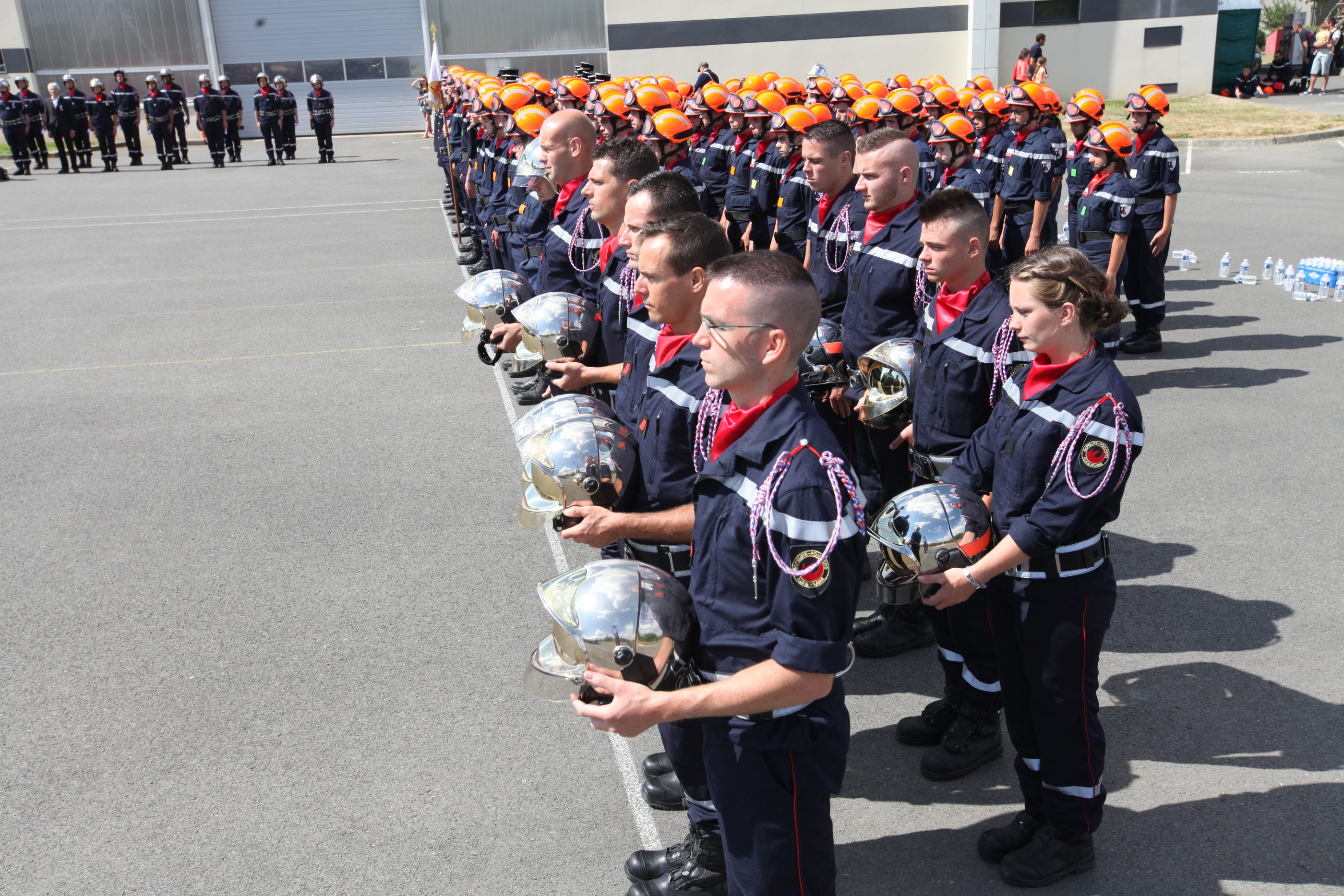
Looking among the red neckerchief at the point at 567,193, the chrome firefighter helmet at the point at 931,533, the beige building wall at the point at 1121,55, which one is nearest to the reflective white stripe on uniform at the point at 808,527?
the chrome firefighter helmet at the point at 931,533

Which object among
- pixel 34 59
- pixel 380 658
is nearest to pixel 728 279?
pixel 380 658

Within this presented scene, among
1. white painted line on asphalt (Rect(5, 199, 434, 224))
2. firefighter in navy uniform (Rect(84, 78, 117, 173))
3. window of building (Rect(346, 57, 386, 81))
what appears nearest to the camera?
white painted line on asphalt (Rect(5, 199, 434, 224))

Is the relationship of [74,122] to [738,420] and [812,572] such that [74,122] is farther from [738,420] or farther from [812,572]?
[812,572]

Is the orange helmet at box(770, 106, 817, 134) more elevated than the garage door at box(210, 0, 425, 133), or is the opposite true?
the garage door at box(210, 0, 425, 133)

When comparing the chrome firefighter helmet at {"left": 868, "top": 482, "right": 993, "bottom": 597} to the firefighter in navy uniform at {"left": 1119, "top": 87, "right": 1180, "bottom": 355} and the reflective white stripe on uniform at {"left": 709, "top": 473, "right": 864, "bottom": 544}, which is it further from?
the firefighter in navy uniform at {"left": 1119, "top": 87, "right": 1180, "bottom": 355}

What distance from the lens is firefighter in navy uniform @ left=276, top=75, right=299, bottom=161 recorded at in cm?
2889

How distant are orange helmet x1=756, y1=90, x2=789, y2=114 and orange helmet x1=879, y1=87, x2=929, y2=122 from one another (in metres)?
1.06

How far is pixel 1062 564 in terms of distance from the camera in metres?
3.44

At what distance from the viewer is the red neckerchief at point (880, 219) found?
17.9ft

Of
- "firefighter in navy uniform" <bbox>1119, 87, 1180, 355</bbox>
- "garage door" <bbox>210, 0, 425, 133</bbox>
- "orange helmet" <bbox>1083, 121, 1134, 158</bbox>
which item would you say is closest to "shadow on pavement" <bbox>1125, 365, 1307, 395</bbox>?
"firefighter in navy uniform" <bbox>1119, 87, 1180, 355</bbox>

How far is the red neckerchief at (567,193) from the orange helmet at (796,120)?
397 cm

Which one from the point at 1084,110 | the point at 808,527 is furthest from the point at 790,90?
the point at 808,527

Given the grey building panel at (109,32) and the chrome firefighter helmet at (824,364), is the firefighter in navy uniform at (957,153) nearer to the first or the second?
the chrome firefighter helmet at (824,364)

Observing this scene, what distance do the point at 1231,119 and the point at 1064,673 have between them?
3076 cm
